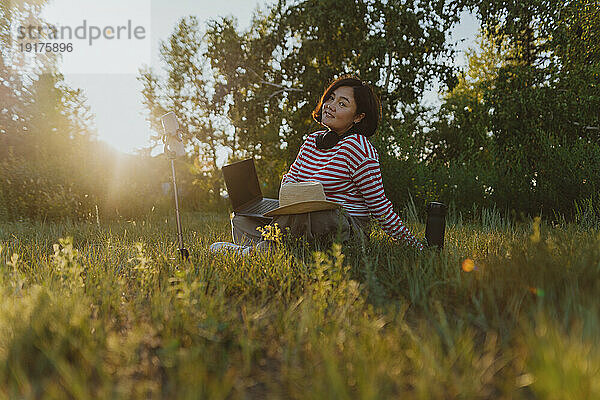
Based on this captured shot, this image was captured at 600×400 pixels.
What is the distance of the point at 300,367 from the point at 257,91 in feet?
42.2

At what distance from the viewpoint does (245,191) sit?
384 centimetres

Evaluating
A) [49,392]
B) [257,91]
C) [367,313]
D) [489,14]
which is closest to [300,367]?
[367,313]

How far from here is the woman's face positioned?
373cm

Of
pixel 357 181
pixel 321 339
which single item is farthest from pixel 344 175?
pixel 321 339

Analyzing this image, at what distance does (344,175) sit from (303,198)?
651 millimetres

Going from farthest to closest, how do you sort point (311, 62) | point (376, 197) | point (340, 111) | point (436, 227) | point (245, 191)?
point (311, 62) < point (245, 191) < point (340, 111) < point (376, 197) < point (436, 227)

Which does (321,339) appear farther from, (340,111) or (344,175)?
(340,111)

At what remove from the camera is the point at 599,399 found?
3.25 feet

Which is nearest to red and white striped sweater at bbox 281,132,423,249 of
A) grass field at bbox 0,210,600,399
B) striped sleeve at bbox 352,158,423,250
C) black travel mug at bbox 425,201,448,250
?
striped sleeve at bbox 352,158,423,250

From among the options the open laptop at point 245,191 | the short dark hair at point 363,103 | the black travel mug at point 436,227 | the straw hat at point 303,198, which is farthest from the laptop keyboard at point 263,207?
the black travel mug at point 436,227

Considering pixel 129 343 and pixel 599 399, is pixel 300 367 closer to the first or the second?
pixel 129 343

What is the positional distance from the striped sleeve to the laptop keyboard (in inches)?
36.6

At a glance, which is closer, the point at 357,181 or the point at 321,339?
the point at 321,339

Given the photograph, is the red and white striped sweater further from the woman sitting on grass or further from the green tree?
the green tree
